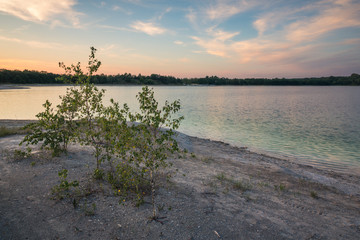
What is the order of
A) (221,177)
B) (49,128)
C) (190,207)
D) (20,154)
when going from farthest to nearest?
(20,154), (49,128), (221,177), (190,207)

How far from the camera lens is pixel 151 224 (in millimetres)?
5961

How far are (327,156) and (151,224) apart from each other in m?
16.6

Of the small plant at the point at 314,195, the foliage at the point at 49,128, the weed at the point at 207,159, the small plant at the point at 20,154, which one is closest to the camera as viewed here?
the small plant at the point at 314,195

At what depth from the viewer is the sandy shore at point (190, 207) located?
571 cm

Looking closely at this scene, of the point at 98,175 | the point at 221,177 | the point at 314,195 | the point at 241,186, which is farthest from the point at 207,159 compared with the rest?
the point at 98,175

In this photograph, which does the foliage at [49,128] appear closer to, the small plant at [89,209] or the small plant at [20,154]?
the small plant at [20,154]

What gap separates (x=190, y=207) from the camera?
6953 mm

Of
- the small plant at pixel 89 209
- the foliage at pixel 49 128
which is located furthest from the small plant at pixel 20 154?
the small plant at pixel 89 209

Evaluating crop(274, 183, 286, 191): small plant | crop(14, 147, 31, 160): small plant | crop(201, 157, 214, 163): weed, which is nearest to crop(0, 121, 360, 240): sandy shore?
crop(274, 183, 286, 191): small plant

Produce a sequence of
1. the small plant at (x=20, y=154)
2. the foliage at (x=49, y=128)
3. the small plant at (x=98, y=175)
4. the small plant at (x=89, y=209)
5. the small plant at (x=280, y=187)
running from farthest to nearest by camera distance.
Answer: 1. the small plant at (x=20, y=154)
2. the foliage at (x=49, y=128)
3. the small plant at (x=280, y=187)
4. the small plant at (x=98, y=175)
5. the small plant at (x=89, y=209)

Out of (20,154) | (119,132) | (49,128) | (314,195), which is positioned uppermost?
(119,132)

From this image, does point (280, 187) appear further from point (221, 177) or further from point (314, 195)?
point (221, 177)

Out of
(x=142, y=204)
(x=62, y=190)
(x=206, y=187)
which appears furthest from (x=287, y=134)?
(x=62, y=190)

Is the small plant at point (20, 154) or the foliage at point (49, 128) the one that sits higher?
the foliage at point (49, 128)
